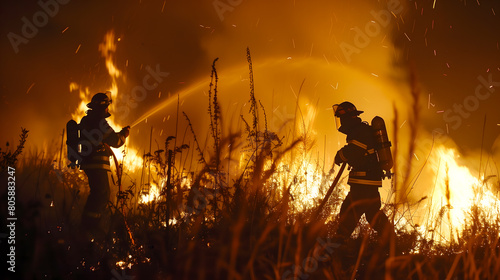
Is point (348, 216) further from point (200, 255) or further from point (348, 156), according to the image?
point (200, 255)

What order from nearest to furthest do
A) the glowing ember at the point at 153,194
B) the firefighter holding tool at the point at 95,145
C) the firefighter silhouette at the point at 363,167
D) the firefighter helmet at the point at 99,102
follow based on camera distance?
the glowing ember at the point at 153,194 < the firefighter silhouette at the point at 363,167 < the firefighter holding tool at the point at 95,145 < the firefighter helmet at the point at 99,102

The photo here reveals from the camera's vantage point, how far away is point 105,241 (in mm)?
3578

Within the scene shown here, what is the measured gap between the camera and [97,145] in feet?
21.3

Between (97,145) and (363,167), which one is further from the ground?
(97,145)

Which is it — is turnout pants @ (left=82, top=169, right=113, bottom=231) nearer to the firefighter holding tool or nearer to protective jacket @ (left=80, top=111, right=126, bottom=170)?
the firefighter holding tool

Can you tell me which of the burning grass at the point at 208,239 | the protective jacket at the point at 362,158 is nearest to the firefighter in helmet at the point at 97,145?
the burning grass at the point at 208,239

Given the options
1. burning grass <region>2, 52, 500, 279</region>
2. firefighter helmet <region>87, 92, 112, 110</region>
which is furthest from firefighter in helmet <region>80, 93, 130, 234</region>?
burning grass <region>2, 52, 500, 279</region>

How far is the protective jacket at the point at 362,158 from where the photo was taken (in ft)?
19.5

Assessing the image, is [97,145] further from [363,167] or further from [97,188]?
[363,167]

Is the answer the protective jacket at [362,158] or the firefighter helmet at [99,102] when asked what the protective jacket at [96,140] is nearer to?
the firefighter helmet at [99,102]

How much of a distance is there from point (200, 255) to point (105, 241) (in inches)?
39.4

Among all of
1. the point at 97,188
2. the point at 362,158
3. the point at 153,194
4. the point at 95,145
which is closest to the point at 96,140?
the point at 95,145

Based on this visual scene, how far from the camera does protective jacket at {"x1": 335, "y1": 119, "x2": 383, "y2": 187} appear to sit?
19.5ft

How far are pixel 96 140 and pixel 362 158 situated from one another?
4382mm
